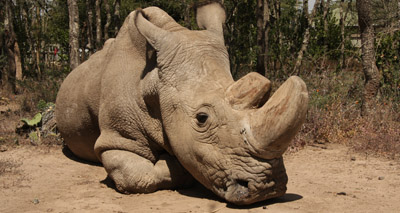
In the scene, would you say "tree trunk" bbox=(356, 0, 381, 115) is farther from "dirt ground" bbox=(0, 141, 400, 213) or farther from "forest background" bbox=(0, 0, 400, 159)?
"dirt ground" bbox=(0, 141, 400, 213)

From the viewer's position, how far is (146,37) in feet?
16.4

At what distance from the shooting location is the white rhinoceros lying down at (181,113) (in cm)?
395

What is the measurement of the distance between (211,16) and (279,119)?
2.15 metres

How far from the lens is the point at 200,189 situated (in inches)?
204

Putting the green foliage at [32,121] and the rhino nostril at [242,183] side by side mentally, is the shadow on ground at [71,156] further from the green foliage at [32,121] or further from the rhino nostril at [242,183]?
the rhino nostril at [242,183]

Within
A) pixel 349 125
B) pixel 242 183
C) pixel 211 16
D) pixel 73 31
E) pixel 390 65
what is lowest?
pixel 349 125

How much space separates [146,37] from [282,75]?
7.01 m

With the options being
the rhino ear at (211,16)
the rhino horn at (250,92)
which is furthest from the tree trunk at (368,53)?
the rhino horn at (250,92)

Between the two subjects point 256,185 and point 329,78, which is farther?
point 329,78

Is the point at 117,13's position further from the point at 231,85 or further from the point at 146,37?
the point at 231,85

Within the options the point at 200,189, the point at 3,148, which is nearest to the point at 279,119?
the point at 200,189

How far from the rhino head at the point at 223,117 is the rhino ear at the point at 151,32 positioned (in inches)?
0.5

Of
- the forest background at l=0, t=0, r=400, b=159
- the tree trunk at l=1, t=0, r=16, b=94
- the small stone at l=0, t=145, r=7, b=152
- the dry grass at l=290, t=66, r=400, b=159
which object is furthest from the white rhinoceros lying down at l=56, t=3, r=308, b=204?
the tree trunk at l=1, t=0, r=16, b=94

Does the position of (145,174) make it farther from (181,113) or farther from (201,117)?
(201,117)
